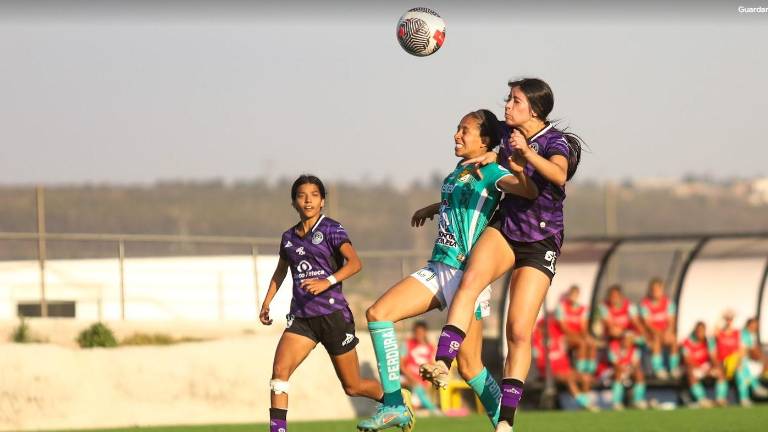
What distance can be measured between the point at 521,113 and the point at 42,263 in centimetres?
1408

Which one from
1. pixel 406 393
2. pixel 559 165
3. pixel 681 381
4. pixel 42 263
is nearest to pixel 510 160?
pixel 559 165

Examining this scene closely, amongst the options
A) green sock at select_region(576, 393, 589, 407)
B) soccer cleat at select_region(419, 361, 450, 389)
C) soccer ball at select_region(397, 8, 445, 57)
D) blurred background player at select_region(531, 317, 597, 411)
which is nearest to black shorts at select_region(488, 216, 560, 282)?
soccer cleat at select_region(419, 361, 450, 389)

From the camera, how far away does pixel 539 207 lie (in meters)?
8.18

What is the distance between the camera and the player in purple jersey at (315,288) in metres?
9.70

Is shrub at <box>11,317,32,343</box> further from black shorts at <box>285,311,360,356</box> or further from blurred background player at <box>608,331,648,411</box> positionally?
black shorts at <box>285,311,360,356</box>

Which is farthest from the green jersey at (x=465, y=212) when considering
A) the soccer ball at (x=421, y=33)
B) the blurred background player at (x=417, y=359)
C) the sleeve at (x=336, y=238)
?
the blurred background player at (x=417, y=359)

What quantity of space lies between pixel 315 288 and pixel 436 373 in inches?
89.5

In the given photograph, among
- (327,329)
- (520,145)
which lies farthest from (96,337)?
(520,145)

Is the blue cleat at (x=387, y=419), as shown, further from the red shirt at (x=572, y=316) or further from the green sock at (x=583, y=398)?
the red shirt at (x=572, y=316)

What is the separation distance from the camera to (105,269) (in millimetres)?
23469

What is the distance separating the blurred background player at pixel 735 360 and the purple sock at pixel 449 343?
1190 centimetres

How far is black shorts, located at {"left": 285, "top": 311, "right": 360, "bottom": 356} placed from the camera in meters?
9.75

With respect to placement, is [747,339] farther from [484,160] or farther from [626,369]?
[484,160]

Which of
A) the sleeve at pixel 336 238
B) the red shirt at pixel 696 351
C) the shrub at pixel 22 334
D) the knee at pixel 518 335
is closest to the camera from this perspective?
the knee at pixel 518 335
